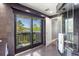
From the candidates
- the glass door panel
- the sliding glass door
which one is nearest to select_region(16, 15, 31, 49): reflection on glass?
the sliding glass door

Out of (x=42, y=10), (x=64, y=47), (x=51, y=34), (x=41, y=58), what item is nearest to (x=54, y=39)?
(x=51, y=34)

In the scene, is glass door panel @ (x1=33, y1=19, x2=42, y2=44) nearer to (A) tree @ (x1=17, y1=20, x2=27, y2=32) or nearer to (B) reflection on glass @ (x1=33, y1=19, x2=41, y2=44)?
(B) reflection on glass @ (x1=33, y1=19, x2=41, y2=44)

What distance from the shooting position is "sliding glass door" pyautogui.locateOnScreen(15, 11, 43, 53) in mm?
3066

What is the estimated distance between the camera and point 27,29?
3574mm

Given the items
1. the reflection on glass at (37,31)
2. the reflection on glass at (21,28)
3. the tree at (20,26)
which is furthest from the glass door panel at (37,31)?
the tree at (20,26)

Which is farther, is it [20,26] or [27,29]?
[27,29]

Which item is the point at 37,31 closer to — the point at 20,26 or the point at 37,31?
the point at 37,31

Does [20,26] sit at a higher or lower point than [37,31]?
higher

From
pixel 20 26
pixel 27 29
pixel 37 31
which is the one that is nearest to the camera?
pixel 20 26

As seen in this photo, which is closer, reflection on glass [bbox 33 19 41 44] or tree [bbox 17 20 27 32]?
tree [bbox 17 20 27 32]

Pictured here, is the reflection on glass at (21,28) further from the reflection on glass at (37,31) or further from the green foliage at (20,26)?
the reflection on glass at (37,31)

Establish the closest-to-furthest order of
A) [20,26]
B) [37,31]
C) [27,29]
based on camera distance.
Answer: [20,26] < [37,31] < [27,29]

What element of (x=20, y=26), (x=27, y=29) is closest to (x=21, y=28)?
(x=20, y=26)

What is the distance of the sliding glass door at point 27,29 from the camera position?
3.07 meters
